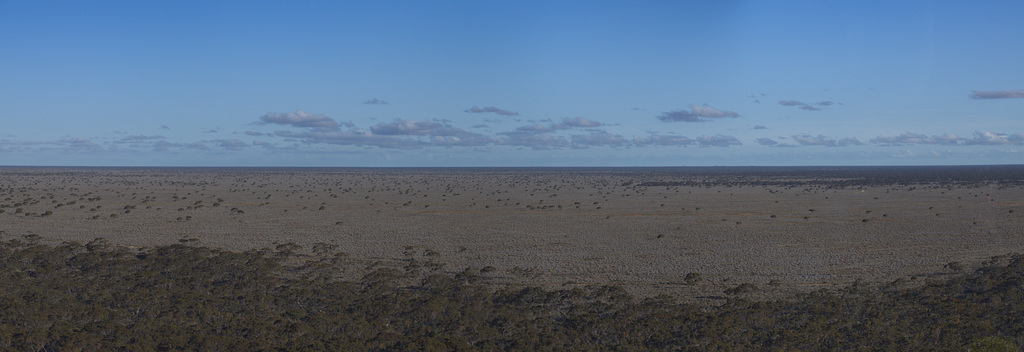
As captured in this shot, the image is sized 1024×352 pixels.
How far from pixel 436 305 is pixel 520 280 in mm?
3763

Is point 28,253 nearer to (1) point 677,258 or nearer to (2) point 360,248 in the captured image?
(2) point 360,248

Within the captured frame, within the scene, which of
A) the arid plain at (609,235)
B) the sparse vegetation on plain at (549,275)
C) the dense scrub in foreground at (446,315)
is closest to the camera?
the dense scrub in foreground at (446,315)

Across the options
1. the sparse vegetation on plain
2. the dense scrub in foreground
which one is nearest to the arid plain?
the sparse vegetation on plain

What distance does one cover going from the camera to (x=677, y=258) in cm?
2311

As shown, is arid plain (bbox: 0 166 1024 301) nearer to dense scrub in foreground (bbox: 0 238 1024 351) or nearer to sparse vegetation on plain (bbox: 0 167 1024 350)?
sparse vegetation on plain (bbox: 0 167 1024 350)

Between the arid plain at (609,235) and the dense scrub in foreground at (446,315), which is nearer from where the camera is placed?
the dense scrub in foreground at (446,315)

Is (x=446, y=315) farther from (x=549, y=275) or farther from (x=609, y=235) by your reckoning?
(x=609, y=235)

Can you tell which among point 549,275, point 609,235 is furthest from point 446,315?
point 609,235

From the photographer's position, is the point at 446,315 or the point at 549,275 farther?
the point at 549,275

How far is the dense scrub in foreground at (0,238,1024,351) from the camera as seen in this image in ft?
42.9

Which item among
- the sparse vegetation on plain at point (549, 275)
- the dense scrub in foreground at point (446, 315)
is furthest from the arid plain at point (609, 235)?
the dense scrub in foreground at point (446, 315)

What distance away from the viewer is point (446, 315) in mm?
15180

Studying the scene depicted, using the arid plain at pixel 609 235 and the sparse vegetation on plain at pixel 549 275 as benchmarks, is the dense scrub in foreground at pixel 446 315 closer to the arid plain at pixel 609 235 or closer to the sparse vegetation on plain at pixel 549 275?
the sparse vegetation on plain at pixel 549 275

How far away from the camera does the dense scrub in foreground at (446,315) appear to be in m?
13.1
